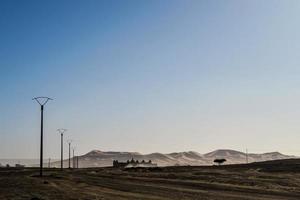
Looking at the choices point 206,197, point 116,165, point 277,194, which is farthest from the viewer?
point 116,165

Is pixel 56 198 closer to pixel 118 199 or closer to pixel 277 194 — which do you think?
pixel 118 199

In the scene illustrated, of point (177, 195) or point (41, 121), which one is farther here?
point (41, 121)

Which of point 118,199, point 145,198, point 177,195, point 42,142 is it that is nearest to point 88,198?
point 118,199

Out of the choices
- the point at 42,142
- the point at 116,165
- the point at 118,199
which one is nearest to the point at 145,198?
the point at 118,199

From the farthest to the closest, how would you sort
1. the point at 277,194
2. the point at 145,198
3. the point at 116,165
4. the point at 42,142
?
the point at 116,165 < the point at 42,142 < the point at 277,194 < the point at 145,198

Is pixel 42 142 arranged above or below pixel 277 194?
above

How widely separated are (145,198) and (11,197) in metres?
8.65

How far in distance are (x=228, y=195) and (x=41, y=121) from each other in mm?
39106

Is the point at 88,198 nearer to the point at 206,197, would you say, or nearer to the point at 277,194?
→ the point at 206,197

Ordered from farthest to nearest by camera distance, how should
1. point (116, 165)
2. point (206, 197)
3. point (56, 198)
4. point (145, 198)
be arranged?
1. point (116, 165)
2. point (206, 197)
3. point (145, 198)
4. point (56, 198)

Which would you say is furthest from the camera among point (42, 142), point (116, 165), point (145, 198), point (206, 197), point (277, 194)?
point (116, 165)

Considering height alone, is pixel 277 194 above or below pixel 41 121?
below

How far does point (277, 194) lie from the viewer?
39062mm

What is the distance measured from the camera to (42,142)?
67.7 meters
